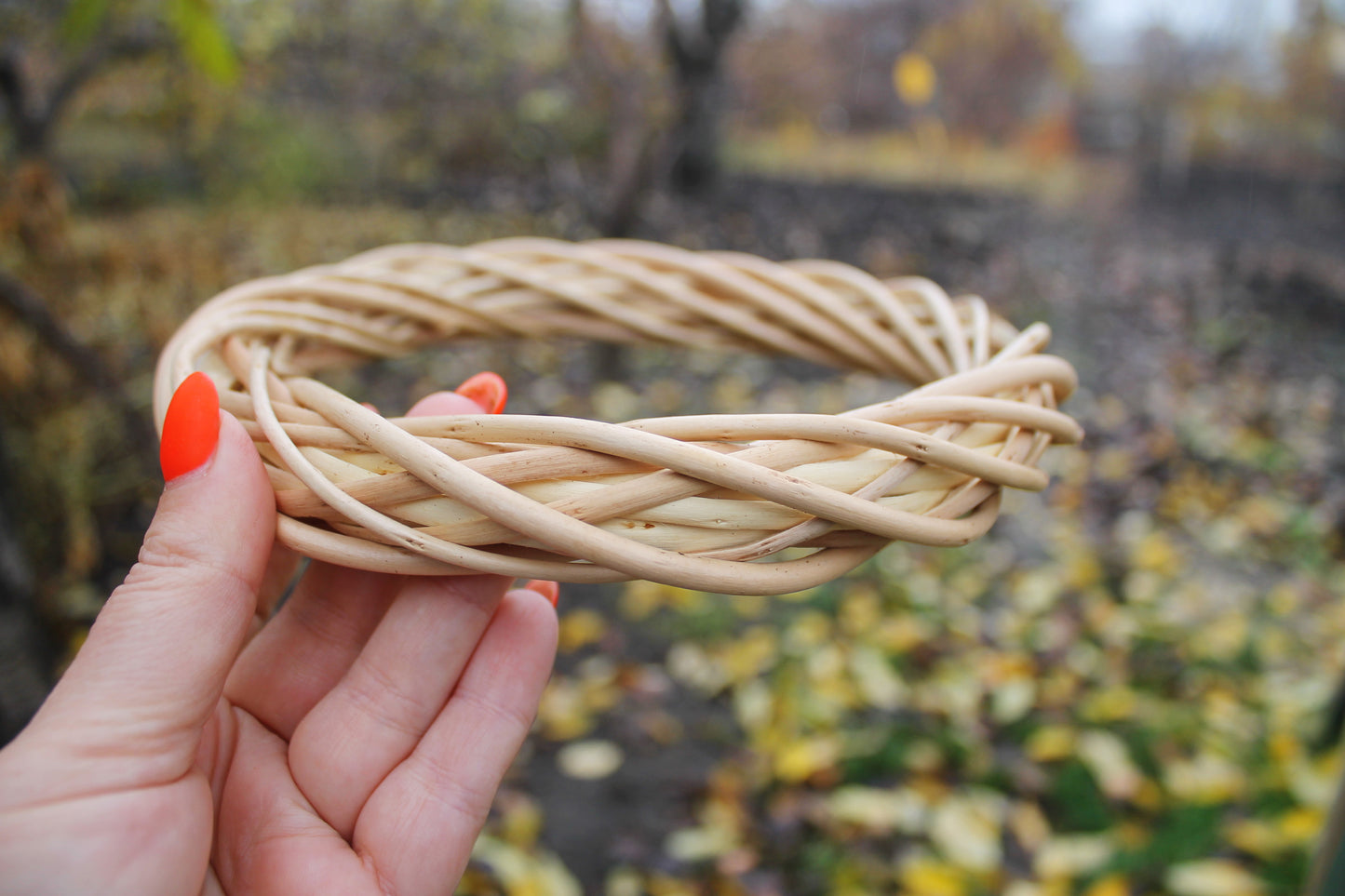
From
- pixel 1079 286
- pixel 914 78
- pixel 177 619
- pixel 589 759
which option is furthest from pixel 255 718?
pixel 914 78

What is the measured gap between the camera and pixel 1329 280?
10.7 feet

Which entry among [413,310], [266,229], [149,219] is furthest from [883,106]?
[413,310]

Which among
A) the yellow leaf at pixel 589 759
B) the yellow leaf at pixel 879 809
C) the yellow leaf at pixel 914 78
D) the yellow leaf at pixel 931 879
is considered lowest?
the yellow leaf at pixel 589 759

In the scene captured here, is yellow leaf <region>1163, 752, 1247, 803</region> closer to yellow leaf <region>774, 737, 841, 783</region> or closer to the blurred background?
the blurred background

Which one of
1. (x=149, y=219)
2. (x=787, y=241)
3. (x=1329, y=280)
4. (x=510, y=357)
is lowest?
(x=149, y=219)

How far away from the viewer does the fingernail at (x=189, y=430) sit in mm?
460

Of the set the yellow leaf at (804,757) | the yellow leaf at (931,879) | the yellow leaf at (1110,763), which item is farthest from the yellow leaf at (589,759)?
the yellow leaf at (1110,763)

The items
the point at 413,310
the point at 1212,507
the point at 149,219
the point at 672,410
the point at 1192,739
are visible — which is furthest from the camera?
the point at 149,219

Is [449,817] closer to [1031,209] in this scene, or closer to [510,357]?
[510,357]

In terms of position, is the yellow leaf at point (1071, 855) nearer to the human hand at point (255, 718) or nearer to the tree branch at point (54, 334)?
the human hand at point (255, 718)

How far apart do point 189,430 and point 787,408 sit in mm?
1902

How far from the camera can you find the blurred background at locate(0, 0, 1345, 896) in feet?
3.66

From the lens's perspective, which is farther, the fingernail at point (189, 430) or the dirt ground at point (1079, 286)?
the dirt ground at point (1079, 286)

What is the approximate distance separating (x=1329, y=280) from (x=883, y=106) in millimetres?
3147
